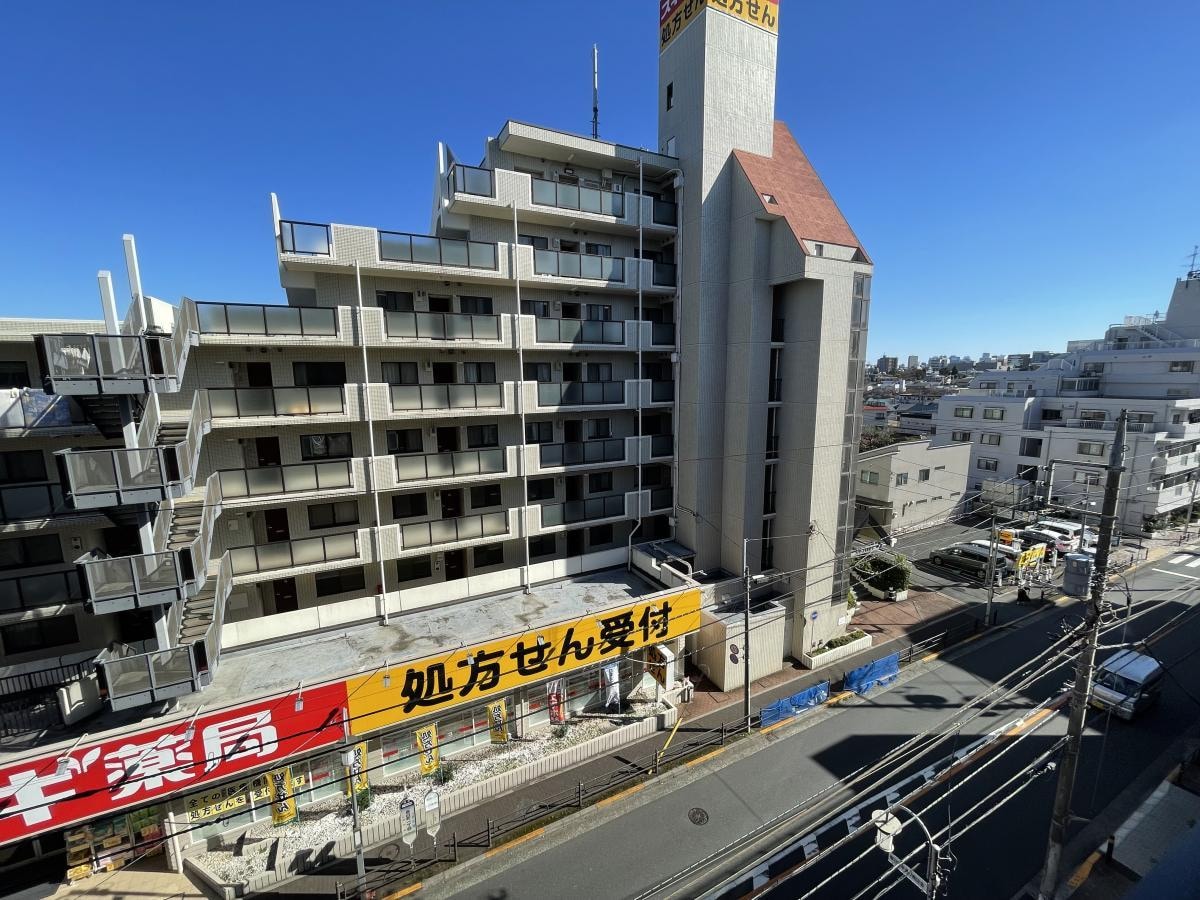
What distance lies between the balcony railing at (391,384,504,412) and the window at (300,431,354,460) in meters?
2.01

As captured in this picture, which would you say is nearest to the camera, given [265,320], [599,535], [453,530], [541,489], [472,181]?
[265,320]

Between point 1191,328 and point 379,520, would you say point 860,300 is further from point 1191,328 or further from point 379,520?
point 1191,328

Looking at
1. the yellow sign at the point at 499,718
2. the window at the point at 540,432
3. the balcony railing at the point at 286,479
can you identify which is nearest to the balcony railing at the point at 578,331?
the window at the point at 540,432

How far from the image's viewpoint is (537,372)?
18.2 m

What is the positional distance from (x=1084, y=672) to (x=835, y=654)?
10.7 m

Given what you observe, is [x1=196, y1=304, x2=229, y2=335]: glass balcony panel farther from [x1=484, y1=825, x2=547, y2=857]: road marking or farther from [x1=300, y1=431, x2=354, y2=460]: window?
[x1=484, y1=825, x2=547, y2=857]: road marking

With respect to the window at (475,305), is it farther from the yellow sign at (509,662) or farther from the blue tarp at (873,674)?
the blue tarp at (873,674)

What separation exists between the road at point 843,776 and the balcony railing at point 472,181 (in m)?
18.1

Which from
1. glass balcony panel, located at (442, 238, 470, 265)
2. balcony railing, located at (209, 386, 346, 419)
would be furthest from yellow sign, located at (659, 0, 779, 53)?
balcony railing, located at (209, 386, 346, 419)

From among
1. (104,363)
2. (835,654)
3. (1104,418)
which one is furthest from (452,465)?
(1104,418)

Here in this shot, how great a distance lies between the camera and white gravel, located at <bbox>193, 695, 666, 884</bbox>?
1188cm

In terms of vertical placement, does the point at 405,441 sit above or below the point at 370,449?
above

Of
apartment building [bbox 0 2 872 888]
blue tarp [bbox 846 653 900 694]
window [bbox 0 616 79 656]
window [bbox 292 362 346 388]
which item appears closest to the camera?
apartment building [bbox 0 2 872 888]

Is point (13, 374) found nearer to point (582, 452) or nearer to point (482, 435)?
point (482, 435)
